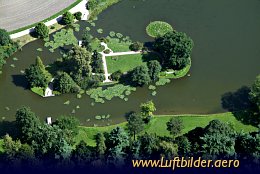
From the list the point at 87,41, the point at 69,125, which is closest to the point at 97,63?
the point at 87,41

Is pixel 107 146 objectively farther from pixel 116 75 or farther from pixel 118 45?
pixel 118 45

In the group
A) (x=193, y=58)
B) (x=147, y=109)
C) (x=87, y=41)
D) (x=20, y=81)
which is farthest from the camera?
(x=193, y=58)

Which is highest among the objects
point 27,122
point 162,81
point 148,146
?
point 162,81

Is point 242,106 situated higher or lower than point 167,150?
higher

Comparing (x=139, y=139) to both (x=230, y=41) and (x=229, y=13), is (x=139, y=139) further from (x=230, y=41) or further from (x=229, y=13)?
(x=229, y=13)

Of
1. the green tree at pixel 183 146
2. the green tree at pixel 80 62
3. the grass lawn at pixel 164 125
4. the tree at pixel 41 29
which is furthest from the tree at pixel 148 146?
the tree at pixel 41 29

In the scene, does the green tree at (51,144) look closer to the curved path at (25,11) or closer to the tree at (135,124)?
the tree at (135,124)

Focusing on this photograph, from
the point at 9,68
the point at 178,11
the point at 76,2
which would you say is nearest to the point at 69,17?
the point at 76,2
